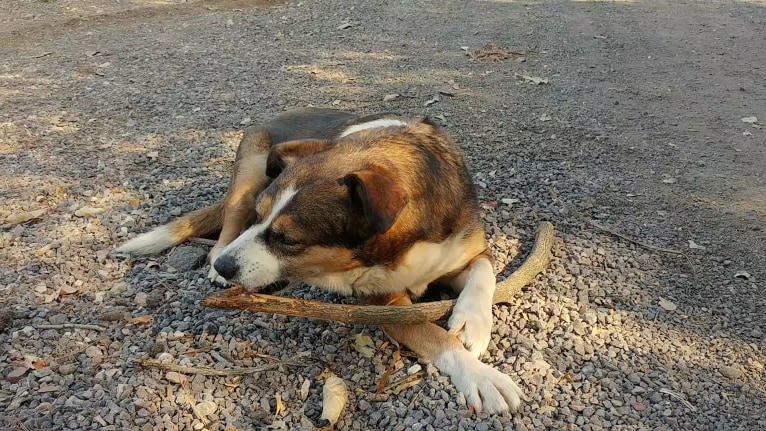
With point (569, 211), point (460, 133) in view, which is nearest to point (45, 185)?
point (460, 133)

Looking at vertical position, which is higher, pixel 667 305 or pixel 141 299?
pixel 141 299

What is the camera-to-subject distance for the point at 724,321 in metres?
3.80

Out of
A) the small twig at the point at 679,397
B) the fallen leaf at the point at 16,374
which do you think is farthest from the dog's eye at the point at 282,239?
the small twig at the point at 679,397

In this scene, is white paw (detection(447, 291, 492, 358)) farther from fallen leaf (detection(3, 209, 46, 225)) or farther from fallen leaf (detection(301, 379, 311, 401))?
fallen leaf (detection(3, 209, 46, 225))

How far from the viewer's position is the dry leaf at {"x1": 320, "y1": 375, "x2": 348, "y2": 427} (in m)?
3.03

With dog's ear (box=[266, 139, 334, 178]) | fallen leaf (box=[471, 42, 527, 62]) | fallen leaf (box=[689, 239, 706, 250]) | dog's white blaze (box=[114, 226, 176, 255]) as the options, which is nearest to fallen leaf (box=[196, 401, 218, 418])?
dog's ear (box=[266, 139, 334, 178])

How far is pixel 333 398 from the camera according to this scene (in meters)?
3.11

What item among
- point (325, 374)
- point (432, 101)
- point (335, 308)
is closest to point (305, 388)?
point (325, 374)

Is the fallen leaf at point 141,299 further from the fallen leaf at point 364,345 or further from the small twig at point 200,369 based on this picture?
the fallen leaf at point 364,345

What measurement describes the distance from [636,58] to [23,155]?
7605 mm

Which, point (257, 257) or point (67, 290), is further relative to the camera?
point (67, 290)

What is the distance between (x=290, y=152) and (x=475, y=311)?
1.40 meters

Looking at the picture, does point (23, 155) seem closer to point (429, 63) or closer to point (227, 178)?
point (227, 178)

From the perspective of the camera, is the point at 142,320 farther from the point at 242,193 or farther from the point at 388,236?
the point at 388,236
